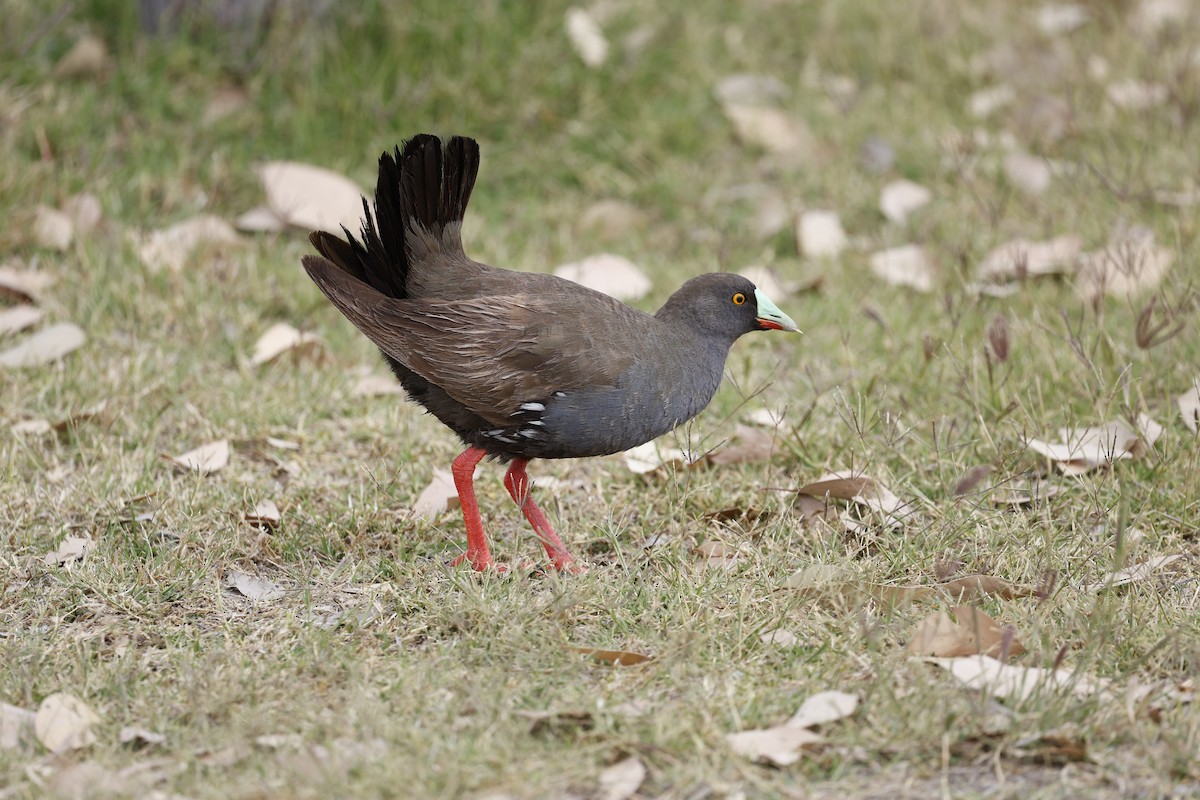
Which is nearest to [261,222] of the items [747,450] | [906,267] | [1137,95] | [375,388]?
[375,388]

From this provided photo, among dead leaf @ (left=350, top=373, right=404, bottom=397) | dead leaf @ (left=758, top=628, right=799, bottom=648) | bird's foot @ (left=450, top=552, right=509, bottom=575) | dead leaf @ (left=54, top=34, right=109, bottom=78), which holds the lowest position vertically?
bird's foot @ (left=450, top=552, right=509, bottom=575)

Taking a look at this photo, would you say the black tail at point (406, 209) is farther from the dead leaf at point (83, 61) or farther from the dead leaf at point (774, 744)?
the dead leaf at point (83, 61)

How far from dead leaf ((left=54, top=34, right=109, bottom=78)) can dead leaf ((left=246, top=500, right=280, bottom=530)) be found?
3355 millimetres

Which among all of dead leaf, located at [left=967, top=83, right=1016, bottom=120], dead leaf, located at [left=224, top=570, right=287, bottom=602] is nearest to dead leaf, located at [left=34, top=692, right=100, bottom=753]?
dead leaf, located at [left=224, top=570, right=287, bottom=602]

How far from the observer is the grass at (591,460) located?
2.99 meters

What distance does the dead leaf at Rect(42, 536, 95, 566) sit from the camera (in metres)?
3.91

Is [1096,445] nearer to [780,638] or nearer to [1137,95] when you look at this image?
[780,638]

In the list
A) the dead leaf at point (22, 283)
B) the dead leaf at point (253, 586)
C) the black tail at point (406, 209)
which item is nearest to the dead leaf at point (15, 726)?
the dead leaf at point (253, 586)

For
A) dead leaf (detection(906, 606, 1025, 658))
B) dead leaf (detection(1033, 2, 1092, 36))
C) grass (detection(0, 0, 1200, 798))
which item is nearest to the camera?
grass (detection(0, 0, 1200, 798))

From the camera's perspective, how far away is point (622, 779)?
2.85 metres

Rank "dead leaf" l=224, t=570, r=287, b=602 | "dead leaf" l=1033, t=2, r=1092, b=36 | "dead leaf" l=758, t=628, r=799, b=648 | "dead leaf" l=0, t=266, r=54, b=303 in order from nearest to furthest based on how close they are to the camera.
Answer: "dead leaf" l=758, t=628, r=799, b=648 → "dead leaf" l=224, t=570, r=287, b=602 → "dead leaf" l=0, t=266, r=54, b=303 → "dead leaf" l=1033, t=2, r=1092, b=36

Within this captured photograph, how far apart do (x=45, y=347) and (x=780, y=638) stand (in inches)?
125

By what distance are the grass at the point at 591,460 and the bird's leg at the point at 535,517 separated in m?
0.16

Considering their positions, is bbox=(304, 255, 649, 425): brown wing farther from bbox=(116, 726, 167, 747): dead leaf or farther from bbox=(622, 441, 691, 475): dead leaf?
bbox=(116, 726, 167, 747): dead leaf
